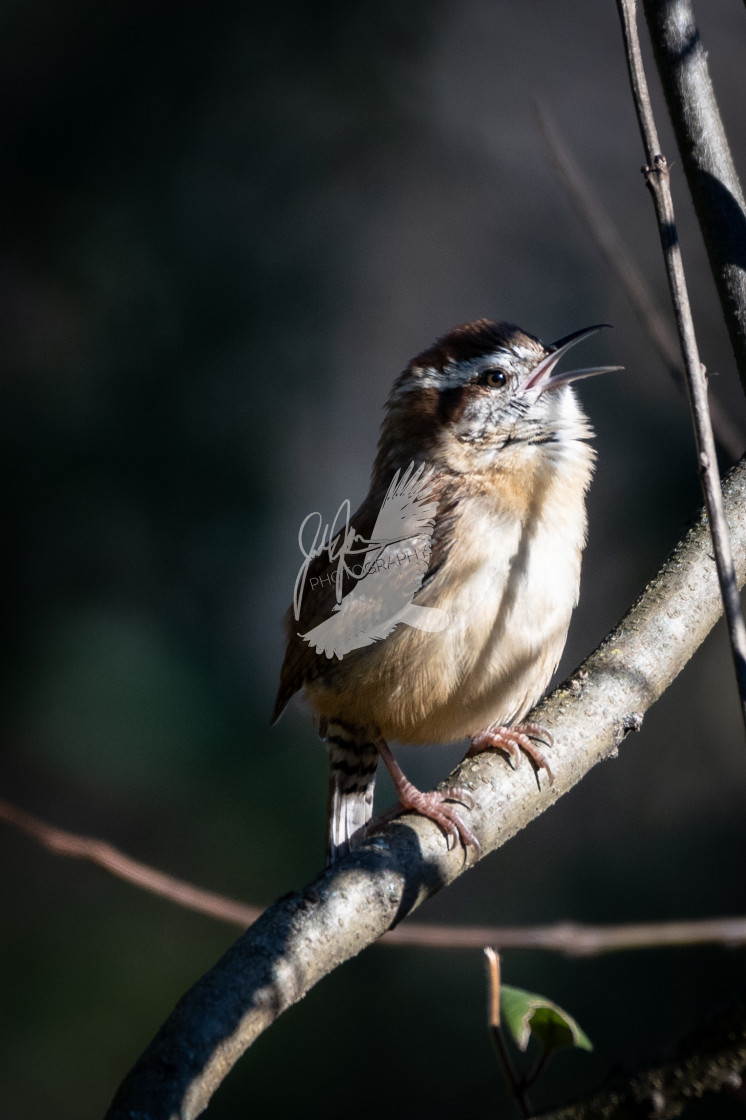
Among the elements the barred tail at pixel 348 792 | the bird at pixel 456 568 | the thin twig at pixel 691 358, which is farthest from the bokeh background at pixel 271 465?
the thin twig at pixel 691 358

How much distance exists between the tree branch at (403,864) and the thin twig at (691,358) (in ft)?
3.31

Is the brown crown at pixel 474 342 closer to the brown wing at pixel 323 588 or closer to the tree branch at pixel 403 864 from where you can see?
the brown wing at pixel 323 588

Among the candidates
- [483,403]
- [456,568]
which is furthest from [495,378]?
[456,568]

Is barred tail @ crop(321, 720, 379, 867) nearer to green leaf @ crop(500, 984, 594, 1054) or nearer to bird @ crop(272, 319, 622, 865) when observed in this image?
bird @ crop(272, 319, 622, 865)

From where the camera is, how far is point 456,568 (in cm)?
279

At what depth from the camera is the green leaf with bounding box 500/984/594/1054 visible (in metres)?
→ 1.93

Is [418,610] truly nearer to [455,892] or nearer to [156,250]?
[455,892]

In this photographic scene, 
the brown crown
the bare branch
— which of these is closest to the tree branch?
the bare branch

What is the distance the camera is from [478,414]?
311 cm

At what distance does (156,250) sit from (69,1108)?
4374mm

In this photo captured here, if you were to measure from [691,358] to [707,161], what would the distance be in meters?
1.37

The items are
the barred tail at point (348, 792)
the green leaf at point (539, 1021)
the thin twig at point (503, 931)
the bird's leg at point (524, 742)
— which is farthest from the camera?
the barred tail at point (348, 792)

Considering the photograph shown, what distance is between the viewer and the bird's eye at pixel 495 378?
3139 millimetres

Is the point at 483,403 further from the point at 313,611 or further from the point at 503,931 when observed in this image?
the point at 503,931
